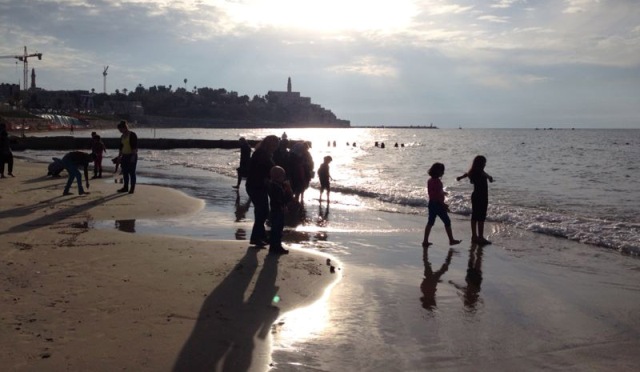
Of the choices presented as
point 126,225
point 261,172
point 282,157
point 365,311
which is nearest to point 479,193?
point 261,172

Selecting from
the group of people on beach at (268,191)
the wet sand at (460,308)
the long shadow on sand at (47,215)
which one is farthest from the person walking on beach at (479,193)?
the long shadow on sand at (47,215)

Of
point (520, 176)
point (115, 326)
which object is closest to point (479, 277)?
point (115, 326)

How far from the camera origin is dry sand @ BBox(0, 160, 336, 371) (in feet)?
14.9

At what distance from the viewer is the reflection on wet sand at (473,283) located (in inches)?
262

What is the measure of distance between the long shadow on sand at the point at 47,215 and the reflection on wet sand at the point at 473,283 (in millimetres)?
7040

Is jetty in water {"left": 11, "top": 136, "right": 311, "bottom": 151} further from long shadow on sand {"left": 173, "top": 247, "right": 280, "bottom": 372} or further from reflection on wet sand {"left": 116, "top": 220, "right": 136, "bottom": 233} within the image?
long shadow on sand {"left": 173, "top": 247, "right": 280, "bottom": 372}

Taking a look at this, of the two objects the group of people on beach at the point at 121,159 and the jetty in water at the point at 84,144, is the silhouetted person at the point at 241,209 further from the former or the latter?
the jetty in water at the point at 84,144

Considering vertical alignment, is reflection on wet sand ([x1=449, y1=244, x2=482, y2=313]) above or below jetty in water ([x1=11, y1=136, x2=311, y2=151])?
below

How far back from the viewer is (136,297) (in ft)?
19.7

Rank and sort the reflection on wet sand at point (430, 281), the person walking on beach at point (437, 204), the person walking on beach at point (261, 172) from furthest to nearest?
the person walking on beach at point (437, 204) < the person walking on beach at point (261, 172) < the reflection on wet sand at point (430, 281)

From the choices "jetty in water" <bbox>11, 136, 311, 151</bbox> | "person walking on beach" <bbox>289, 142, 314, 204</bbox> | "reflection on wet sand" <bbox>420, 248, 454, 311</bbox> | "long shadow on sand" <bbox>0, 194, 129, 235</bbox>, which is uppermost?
"person walking on beach" <bbox>289, 142, 314, 204</bbox>

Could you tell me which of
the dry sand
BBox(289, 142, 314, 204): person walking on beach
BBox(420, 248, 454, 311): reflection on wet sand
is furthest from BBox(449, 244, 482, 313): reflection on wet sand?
BBox(289, 142, 314, 204): person walking on beach

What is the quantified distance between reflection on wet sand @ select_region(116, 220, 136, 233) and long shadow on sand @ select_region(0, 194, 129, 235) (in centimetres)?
110

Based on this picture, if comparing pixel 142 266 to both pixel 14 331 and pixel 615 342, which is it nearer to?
pixel 14 331
